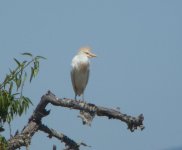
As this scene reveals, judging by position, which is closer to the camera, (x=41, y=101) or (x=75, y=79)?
(x=41, y=101)

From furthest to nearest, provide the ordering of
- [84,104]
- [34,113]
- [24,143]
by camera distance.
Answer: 1. [84,104]
2. [34,113]
3. [24,143]

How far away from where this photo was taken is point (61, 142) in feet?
29.7

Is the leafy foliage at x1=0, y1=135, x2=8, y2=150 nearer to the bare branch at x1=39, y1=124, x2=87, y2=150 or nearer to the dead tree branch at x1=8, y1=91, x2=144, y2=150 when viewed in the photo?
the dead tree branch at x1=8, y1=91, x2=144, y2=150

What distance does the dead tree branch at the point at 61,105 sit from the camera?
833 centimetres

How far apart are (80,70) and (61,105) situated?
5.79 meters

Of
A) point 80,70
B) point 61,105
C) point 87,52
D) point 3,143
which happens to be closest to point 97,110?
point 61,105

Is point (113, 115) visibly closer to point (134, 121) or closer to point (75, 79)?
point (134, 121)

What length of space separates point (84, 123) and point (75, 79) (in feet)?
19.5

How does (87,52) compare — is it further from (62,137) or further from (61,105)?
(62,137)

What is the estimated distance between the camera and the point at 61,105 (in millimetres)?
9133

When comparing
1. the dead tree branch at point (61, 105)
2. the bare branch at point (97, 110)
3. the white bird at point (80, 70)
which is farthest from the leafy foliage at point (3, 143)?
the white bird at point (80, 70)

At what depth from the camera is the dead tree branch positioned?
328 inches

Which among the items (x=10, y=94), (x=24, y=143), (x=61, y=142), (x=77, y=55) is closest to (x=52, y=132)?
(x=61, y=142)

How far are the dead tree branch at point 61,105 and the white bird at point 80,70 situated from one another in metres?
5.29
